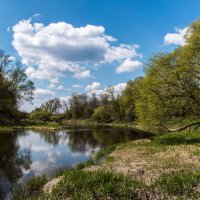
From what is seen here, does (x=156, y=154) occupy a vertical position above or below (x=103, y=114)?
below

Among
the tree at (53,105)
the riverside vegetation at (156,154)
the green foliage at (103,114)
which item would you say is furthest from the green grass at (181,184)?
the tree at (53,105)

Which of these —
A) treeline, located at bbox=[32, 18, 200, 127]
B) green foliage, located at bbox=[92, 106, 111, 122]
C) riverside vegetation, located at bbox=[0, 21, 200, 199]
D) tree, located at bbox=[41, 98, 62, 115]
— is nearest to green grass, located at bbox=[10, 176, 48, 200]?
riverside vegetation, located at bbox=[0, 21, 200, 199]

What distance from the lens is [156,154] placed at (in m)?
20.2

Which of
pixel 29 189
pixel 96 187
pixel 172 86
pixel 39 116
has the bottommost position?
pixel 29 189

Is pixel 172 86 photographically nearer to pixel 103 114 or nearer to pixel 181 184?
pixel 181 184

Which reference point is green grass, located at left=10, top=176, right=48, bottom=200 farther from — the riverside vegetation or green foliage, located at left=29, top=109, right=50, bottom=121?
green foliage, located at left=29, top=109, right=50, bottom=121

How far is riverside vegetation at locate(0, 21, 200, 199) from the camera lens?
1078cm

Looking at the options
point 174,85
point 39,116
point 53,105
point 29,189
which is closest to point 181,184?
point 29,189

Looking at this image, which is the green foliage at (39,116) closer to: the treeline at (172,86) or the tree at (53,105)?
the tree at (53,105)

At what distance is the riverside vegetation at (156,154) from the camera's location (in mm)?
10781

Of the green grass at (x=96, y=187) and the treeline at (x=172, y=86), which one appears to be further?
the treeline at (x=172, y=86)

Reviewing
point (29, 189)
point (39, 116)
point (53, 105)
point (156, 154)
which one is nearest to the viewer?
point (29, 189)

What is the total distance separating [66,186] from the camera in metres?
11.6

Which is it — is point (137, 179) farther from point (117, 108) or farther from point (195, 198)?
point (117, 108)
